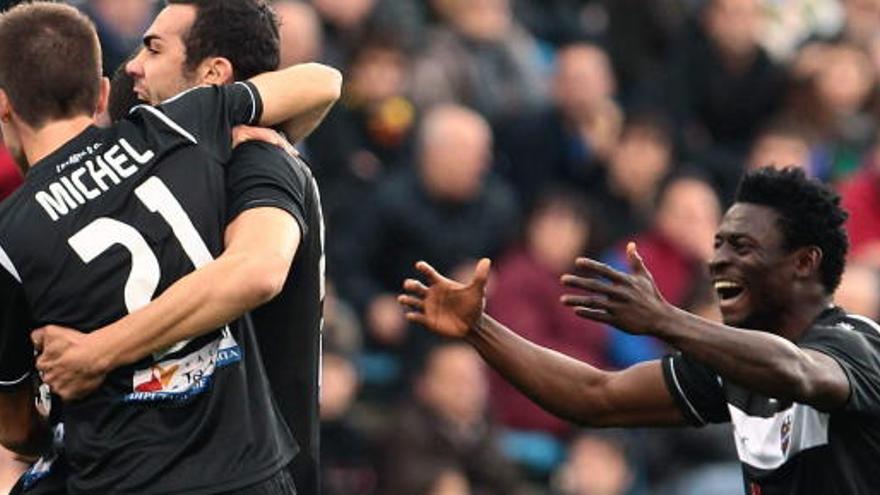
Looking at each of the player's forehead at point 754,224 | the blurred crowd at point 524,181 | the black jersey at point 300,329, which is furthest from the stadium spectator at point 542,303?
the black jersey at point 300,329

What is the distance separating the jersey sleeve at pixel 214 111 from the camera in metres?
5.90

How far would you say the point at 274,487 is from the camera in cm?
586

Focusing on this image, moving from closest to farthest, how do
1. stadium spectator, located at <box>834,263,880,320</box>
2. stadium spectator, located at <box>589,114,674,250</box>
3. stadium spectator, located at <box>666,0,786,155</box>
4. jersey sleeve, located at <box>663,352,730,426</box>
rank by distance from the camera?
jersey sleeve, located at <box>663,352,730,426</box> < stadium spectator, located at <box>834,263,880,320</box> < stadium spectator, located at <box>589,114,674,250</box> < stadium spectator, located at <box>666,0,786,155</box>

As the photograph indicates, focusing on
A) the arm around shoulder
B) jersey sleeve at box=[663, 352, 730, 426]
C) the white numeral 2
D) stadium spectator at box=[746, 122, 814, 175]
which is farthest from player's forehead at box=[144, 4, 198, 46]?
stadium spectator at box=[746, 122, 814, 175]

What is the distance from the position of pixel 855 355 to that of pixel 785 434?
1.14 ft

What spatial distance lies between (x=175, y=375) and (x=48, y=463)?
1.55 feet

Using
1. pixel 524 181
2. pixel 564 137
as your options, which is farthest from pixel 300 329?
pixel 564 137

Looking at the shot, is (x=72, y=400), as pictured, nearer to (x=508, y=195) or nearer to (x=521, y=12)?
(x=508, y=195)

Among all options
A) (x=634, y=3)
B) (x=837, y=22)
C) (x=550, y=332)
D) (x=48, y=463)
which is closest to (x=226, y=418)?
(x=48, y=463)

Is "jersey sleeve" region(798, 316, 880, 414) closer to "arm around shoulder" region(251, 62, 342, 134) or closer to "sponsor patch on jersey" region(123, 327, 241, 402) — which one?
"arm around shoulder" region(251, 62, 342, 134)

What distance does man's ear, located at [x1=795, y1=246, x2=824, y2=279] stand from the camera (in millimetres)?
6734

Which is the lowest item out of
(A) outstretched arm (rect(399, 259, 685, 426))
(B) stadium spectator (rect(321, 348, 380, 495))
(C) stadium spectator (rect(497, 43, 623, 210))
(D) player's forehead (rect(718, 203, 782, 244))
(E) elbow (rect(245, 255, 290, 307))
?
(B) stadium spectator (rect(321, 348, 380, 495))

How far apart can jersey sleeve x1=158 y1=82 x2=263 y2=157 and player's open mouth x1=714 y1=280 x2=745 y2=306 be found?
1563 millimetres

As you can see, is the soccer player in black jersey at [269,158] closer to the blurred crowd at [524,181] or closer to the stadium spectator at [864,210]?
the blurred crowd at [524,181]
